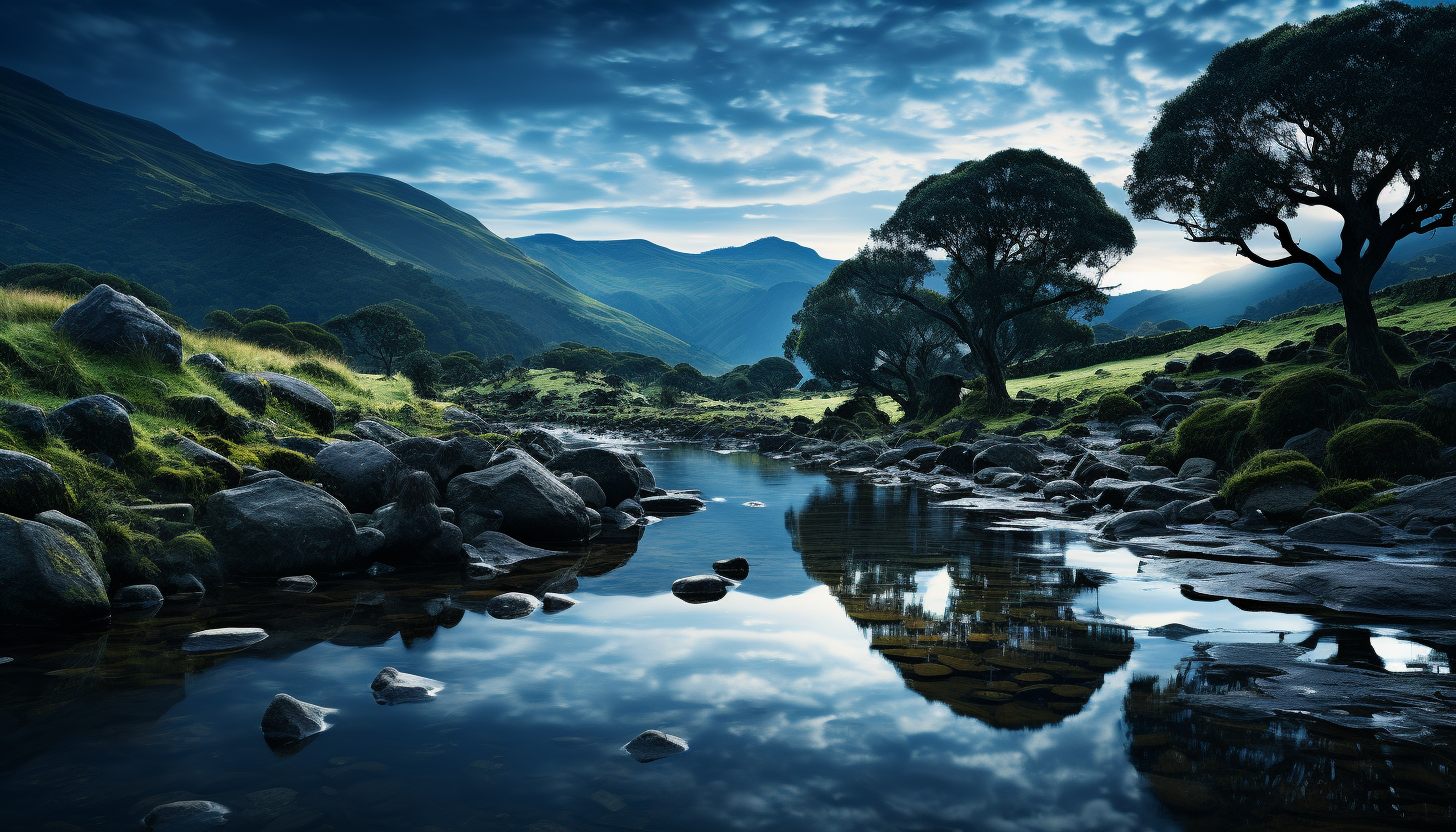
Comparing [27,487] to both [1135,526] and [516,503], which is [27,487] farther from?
[1135,526]

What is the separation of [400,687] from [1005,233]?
3918cm

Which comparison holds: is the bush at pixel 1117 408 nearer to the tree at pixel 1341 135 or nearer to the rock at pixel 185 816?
the tree at pixel 1341 135

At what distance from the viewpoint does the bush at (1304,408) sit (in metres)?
16.1

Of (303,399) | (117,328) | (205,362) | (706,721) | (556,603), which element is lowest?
(556,603)

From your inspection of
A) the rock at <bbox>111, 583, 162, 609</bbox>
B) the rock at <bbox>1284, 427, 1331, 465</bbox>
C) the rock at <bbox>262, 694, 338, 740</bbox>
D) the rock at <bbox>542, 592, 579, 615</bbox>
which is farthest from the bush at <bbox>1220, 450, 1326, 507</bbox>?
the rock at <bbox>111, 583, 162, 609</bbox>

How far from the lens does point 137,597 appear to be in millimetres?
7656

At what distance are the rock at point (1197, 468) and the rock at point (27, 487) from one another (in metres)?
20.5

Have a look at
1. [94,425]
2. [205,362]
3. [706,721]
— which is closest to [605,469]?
[205,362]

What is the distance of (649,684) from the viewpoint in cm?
594

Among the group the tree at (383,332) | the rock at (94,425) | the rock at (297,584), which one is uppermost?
the tree at (383,332)

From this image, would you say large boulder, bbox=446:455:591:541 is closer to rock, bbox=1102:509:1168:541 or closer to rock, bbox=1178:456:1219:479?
rock, bbox=1102:509:1168:541

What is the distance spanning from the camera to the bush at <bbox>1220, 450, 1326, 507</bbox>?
13.2 m

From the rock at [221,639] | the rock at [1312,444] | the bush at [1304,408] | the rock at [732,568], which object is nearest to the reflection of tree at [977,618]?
the rock at [732,568]

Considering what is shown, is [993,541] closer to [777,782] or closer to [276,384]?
[777,782]
